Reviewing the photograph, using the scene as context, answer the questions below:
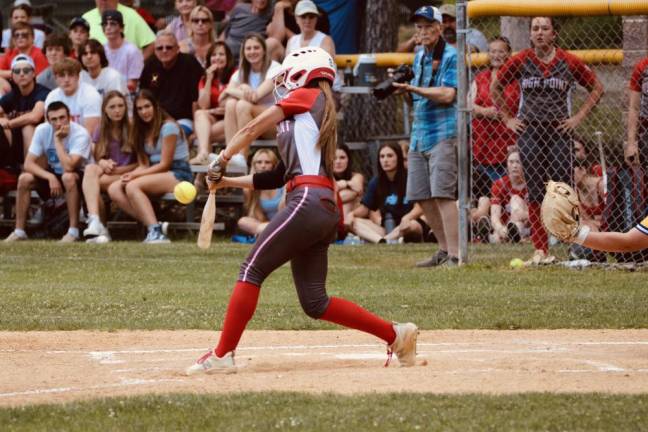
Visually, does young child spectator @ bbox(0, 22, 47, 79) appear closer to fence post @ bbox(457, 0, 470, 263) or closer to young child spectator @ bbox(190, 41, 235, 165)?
young child spectator @ bbox(190, 41, 235, 165)

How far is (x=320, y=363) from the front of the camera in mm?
7668

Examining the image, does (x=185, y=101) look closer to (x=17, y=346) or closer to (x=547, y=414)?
(x=17, y=346)

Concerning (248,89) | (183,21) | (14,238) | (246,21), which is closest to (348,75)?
(246,21)

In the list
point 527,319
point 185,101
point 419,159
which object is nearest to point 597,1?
point 419,159

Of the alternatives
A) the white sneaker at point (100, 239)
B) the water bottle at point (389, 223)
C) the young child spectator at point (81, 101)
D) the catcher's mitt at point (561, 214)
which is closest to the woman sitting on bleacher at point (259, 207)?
the water bottle at point (389, 223)

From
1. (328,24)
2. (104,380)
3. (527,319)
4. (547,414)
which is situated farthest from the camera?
(328,24)

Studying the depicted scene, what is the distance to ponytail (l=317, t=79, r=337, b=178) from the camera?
718 centimetres

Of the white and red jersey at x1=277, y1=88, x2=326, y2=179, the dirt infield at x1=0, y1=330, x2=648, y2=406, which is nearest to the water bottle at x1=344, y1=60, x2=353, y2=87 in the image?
the dirt infield at x1=0, y1=330, x2=648, y2=406

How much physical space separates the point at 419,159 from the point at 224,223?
4.46 meters

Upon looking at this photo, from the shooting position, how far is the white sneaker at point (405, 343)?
7398mm

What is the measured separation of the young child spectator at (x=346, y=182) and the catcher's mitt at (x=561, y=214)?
27.1ft

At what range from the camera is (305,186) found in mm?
7145

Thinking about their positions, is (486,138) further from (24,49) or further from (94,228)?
(24,49)

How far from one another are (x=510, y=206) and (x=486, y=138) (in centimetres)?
82
